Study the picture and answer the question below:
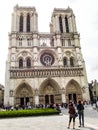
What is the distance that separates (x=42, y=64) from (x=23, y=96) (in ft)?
27.3

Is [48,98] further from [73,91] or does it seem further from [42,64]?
[42,64]

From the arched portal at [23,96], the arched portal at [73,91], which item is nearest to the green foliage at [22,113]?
the arched portal at [23,96]

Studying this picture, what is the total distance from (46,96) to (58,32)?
15.5 m

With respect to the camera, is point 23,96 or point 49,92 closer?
point 23,96

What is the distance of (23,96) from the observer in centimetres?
3666

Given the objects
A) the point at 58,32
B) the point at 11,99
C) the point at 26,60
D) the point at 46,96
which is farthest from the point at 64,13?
the point at 11,99

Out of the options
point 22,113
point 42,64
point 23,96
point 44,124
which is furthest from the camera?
point 42,64

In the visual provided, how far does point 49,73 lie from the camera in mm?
37406

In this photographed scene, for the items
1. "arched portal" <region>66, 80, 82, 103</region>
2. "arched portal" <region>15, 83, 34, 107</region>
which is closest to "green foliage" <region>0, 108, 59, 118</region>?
"arched portal" <region>15, 83, 34, 107</region>

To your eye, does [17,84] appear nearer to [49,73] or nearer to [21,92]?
[21,92]

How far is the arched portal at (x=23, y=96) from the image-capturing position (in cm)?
3644

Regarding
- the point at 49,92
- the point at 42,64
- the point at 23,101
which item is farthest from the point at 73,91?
the point at 23,101

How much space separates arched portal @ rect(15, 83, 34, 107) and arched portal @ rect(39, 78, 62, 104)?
2.13 m

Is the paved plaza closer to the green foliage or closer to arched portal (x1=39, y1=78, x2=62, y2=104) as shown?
the green foliage
